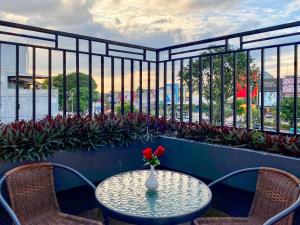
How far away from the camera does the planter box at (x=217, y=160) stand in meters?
2.19

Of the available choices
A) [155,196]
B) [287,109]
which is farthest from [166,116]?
[155,196]

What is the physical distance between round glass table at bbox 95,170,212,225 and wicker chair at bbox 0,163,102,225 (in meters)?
0.29

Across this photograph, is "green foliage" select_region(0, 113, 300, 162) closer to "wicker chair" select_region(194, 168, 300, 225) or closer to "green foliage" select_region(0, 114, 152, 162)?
"green foliage" select_region(0, 114, 152, 162)

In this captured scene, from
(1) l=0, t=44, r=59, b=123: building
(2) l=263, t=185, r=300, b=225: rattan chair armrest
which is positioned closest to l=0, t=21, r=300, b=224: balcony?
(1) l=0, t=44, r=59, b=123: building

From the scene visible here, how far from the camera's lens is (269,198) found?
1889mm

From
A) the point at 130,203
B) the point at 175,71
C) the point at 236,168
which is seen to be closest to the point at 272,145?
the point at 236,168

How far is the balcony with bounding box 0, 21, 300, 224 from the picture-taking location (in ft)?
7.77

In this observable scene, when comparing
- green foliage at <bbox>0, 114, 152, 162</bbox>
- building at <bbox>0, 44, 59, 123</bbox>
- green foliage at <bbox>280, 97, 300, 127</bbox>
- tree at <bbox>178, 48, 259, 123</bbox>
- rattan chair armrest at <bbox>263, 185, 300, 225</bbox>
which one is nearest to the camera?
rattan chair armrest at <bbox>263, 185, 300, 225</bbox>

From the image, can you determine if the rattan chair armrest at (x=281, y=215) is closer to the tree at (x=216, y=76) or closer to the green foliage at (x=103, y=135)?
the green foliage at (x=103, y=135)

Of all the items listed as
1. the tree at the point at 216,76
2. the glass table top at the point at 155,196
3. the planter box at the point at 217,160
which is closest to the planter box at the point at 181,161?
the planter box at the point at 217,160

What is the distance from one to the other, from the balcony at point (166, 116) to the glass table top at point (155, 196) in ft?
2.34

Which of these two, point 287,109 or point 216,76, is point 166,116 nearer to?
point 216,76

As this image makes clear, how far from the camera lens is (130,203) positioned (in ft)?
5.14

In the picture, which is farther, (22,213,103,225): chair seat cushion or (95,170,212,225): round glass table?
(22,213,103,225): chair seat cushion
